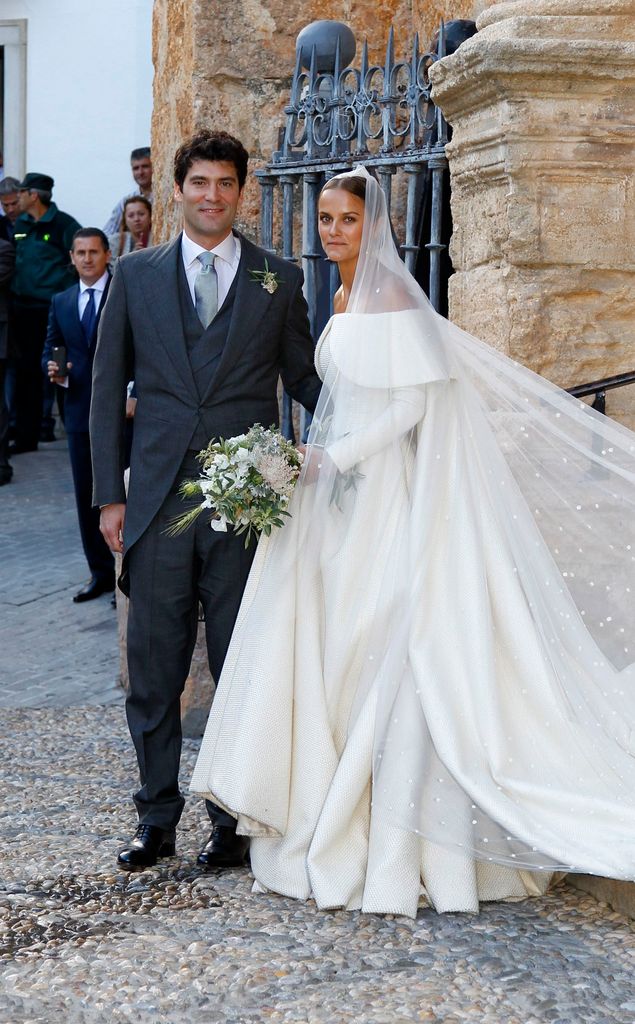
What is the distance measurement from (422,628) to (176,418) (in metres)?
0.93

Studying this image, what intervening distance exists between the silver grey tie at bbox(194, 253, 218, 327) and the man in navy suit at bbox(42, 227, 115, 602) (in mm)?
3732

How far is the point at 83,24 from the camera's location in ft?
41.4

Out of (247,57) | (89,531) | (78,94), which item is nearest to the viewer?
(247,57)

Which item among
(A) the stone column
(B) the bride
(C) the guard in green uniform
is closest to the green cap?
(C) the guard in green uniform

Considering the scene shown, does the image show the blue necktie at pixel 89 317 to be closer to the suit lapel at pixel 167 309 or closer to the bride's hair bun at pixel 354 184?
the suit lapel at pixel 167 309

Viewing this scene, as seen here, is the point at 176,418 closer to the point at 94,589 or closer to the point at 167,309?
the point at 167,309

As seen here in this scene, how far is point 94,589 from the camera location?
789cm

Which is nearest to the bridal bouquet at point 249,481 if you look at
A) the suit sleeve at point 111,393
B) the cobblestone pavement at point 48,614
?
the suit sleeve at point 111,393

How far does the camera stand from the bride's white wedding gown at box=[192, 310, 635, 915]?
3783 mm

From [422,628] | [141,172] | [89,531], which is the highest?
[141,172]

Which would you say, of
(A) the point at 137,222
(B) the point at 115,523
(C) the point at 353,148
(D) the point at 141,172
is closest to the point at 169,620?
(B) the point at 115,523

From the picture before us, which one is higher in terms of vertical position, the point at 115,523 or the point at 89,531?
the point at 115,523

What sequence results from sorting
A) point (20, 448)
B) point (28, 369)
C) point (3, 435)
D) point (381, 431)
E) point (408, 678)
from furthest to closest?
point (20, 448)
point (28, 369)
point (3, 435)
point (381, 431)
point (408, 678)

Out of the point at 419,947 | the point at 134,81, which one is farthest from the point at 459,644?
the point at 134,81
